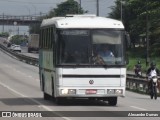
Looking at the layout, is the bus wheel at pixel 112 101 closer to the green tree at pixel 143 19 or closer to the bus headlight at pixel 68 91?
the bus headlight at pixel 68 91

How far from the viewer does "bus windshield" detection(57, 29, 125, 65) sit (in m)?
22.4

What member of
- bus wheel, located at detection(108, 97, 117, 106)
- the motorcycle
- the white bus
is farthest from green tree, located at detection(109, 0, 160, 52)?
the white bus

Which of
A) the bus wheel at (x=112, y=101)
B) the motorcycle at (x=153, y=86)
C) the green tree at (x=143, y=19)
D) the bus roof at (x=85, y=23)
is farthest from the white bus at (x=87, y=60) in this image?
the green tree at (x=143, y=19)

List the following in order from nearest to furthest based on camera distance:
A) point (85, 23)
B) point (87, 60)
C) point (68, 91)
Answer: point (68, 91) → point (87, 60) → point (85, 23)

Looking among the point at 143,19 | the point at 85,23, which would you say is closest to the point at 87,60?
the point at 85,23

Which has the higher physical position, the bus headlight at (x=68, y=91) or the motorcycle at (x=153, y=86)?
the bus headlight at (x=68, y=91)

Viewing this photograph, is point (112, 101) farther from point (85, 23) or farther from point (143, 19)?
point (143, 19)

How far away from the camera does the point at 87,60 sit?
22.4 meters

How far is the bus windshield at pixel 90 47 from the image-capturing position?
2238 cm

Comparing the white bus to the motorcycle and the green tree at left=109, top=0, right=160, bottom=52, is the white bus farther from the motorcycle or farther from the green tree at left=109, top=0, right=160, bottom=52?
the green tree at left=109, top=0, right=160, bottom=52

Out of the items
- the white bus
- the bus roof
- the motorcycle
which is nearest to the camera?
the white bus

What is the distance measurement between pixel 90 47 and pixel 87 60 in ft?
1.52

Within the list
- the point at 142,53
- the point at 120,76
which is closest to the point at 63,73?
the point at 120,76

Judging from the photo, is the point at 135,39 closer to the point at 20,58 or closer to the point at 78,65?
the point at 20,58
